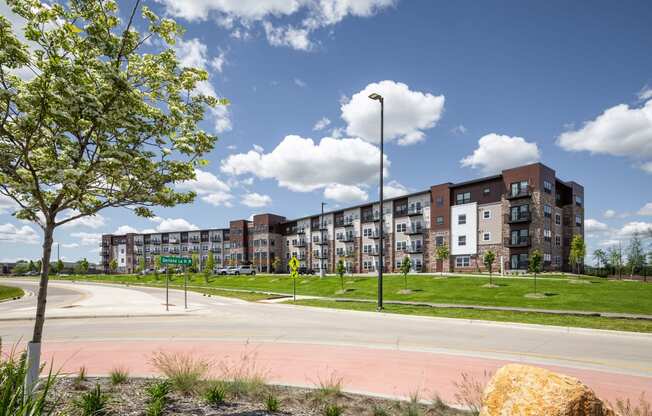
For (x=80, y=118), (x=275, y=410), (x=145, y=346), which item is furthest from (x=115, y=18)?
(x=145, y=346)

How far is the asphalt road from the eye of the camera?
964cm

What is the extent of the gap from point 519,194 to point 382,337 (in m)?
43.4

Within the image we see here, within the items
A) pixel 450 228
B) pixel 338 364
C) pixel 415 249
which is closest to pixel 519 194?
pixel 450 228

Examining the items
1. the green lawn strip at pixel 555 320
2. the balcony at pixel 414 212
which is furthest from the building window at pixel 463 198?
the green lawn strip at pixel 555 320

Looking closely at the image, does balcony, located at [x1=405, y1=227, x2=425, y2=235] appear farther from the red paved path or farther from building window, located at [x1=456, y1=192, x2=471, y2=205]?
the red paved path

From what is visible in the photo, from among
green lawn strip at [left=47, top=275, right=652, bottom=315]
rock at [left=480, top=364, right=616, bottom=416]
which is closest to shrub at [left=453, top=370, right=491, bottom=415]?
rock at [left=480, top=364, right=616, bottom=416]

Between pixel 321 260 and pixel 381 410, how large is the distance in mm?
72420

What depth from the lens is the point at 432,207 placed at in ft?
195

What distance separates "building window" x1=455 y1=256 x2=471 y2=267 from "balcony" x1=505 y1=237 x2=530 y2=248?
602 cm

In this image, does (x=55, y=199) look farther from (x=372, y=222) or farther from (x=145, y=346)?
(x=372, y=222)

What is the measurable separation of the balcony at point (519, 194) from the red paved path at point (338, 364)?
44.5 metres

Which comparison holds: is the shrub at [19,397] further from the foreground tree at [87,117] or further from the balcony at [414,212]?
the balcony at [414,212]

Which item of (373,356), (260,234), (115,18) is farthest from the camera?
(260,234)

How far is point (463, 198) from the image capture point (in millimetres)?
55656
